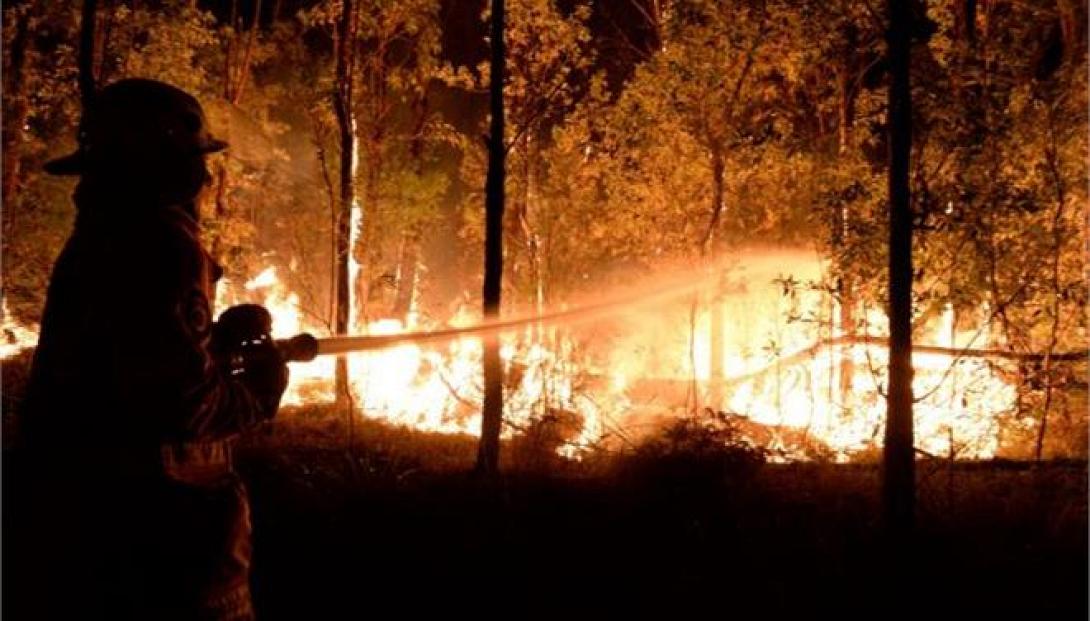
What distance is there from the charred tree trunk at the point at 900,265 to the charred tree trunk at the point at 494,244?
14.5 ft

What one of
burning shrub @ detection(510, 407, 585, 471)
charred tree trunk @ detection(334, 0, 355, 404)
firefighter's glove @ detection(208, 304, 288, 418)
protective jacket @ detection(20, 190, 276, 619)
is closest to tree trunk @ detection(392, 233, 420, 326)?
charred tree trunk @ detection(334, 0, 355, 404)

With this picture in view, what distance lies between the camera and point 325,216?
26922 millimetres

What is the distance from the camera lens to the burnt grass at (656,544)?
6000mm

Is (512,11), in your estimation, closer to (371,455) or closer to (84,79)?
(84,79)

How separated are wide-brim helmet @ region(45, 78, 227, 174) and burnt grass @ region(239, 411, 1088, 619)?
431 cm

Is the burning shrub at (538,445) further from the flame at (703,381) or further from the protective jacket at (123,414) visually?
the protective jacket at (123,414)

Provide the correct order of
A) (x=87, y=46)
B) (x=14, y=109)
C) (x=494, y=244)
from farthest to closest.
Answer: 1. (x=14, y=109)
2. (x=87, y=46)
3. (x=494, y=244)

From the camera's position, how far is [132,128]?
265 centimetres

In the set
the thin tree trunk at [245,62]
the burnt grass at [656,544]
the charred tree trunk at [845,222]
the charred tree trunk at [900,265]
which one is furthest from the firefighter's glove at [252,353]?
the thin tree trunk at [245,62]

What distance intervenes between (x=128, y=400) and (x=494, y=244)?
22.4 ft

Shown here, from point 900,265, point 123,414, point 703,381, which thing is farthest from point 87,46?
point 703,381

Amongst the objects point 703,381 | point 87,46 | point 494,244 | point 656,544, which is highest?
point 87,46

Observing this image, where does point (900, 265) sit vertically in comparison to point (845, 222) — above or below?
below

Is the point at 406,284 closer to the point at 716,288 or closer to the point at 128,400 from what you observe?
the point at 716,288
